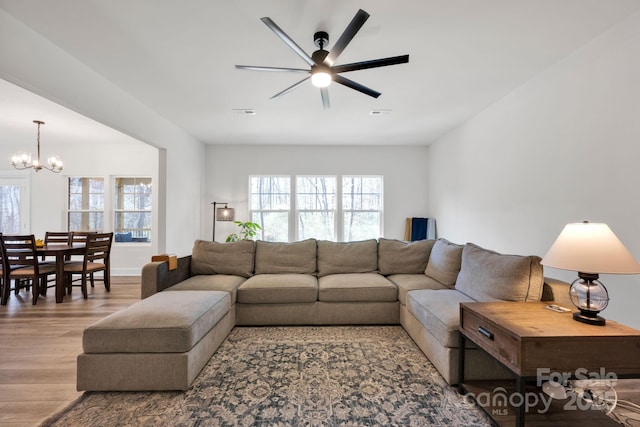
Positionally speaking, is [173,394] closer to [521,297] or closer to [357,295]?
[357,295]

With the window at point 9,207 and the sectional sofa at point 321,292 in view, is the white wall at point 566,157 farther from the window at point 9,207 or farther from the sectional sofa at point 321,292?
the window at point 9,207

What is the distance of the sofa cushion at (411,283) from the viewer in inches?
111

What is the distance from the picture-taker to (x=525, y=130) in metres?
2.99

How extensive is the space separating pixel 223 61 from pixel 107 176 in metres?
4.44

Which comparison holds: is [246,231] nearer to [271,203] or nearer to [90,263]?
[271,203]

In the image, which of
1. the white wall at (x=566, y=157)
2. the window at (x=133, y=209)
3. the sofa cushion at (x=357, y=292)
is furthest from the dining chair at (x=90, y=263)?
the white wall at (x=566, y=157)

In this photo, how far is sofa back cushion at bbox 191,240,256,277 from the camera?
131 inches

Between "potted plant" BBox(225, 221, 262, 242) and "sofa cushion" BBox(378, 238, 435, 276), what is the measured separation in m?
2.85

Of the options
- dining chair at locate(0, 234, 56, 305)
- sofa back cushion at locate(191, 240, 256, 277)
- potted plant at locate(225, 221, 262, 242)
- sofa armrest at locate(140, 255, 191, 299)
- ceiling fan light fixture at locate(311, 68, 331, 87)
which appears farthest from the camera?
potted plant at locate(225, 221, 262, 242)

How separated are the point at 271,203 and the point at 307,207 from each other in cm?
75

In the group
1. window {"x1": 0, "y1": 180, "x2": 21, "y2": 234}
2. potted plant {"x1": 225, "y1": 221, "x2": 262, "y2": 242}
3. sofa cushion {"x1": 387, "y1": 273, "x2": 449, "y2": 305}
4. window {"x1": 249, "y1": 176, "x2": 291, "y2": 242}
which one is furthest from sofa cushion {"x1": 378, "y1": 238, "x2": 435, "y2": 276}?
window {"x1": 0, "y1": 180, "x2": 21, "y2": 234}

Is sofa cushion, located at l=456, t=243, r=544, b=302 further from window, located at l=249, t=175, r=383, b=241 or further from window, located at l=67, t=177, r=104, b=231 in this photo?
window, located at l=67, t=177, r=104, b=231

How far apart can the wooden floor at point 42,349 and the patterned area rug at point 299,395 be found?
0.81 ft

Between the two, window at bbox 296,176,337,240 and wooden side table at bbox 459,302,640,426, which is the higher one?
window at bbox 296,176,337,240
